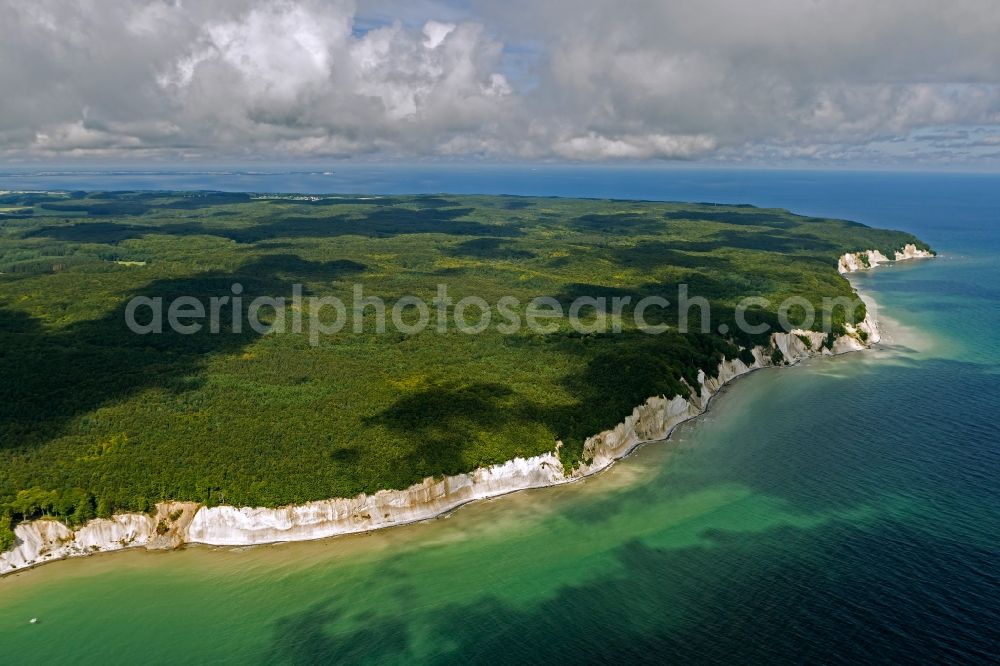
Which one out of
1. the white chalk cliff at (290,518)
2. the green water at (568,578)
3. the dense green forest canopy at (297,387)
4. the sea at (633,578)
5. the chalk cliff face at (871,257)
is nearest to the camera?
the sea at (633,578)

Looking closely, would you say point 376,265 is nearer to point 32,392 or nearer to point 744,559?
point 32,392

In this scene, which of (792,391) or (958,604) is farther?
(792,391)

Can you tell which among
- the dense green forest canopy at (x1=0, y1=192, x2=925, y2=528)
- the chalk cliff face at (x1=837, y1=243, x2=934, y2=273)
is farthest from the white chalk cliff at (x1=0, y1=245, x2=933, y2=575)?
the chalk cliff face at (x1=837, y1=243, x2=934, y2=273)

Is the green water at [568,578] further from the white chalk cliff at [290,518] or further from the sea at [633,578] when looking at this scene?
the white chalk cliff at [290,518]

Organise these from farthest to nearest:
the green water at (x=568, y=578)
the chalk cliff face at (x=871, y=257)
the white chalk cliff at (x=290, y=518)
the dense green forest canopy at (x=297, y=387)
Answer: the chalk cliff face at (x=871, y=257) < the dense green forest canopy at (x=297, y=387) < the white chalk cliff at (x=290, y=518) < the green water at (x=568, y=578)

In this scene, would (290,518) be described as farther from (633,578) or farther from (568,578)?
(633,578)

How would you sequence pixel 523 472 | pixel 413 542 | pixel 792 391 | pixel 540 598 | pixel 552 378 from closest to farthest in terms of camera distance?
pixel 540 598, pixel 413 542, pixel 523 472, pixel 552 378, pixel 792 391

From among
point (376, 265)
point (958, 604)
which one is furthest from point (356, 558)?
point (376, 265)

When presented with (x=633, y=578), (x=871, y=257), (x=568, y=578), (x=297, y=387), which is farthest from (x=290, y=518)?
(x=871, y=257)

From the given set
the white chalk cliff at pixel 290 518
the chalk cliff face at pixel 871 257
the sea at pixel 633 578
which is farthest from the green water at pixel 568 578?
the chalk cliff face at pixel 871 257
